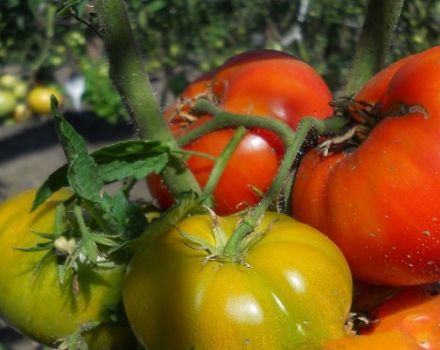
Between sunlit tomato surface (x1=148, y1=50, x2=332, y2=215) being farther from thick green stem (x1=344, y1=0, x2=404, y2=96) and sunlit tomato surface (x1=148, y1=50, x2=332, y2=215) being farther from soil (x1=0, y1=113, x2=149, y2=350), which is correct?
soil (x1=0, y1=113, x2=149, y2=350)

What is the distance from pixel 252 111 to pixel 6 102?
6068 mm

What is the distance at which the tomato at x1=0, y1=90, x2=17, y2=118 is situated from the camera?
662 cm

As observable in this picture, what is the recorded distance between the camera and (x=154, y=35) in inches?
136

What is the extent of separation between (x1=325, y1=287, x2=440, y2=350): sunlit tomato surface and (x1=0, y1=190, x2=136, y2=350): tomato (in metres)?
0.26

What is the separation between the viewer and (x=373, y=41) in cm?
92

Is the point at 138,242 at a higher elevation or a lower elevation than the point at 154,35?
higher

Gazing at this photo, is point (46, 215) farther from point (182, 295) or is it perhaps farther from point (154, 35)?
point (154, 35)

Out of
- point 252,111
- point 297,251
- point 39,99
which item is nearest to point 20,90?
point 39,99

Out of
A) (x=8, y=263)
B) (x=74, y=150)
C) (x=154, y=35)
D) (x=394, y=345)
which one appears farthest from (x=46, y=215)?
(x=154, y=35)

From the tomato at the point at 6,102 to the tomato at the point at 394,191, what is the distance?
20.3ft

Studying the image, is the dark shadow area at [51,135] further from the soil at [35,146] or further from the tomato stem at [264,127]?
the tomato stem at [264,127]

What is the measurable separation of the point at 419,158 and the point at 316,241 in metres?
0.12

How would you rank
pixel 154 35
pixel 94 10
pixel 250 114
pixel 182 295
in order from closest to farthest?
1. pixel 182 295
2. pixel 94 10
3. pixel 250 114
4. pixel 154 35

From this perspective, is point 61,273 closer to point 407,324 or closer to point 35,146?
point 407,324
